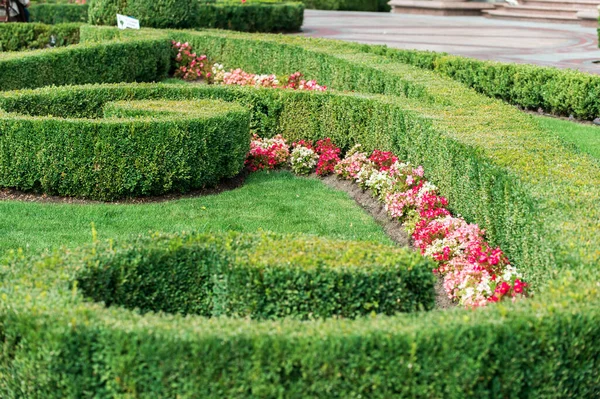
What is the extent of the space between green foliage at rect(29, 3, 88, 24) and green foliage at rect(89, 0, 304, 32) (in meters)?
3.33

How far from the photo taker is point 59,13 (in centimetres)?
2481

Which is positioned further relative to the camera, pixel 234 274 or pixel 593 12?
pixel 593 12

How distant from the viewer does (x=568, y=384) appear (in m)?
4.41

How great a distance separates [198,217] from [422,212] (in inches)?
88.3

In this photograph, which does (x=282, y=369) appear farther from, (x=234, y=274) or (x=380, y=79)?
(x=380, y=79)

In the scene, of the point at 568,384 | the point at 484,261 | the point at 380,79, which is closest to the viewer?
the point at 568,384

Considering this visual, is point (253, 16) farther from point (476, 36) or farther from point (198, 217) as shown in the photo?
point (198, 217)

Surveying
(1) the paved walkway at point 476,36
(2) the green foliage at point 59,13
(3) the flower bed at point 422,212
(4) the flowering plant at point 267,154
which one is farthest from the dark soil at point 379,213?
(2) the green foliage at point 59,13

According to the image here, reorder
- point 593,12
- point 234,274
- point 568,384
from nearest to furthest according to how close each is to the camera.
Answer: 1. point 568,384
2. point 234,274
3. point 593,12

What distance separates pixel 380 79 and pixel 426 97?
5.33 ft

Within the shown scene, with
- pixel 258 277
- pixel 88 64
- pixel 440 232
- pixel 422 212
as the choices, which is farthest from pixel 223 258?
pixel 88 64

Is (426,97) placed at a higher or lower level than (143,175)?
higher

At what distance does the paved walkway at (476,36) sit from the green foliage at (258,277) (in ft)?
40.7

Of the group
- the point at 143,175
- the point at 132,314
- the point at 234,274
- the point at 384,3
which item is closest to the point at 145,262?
the point at 234,274
